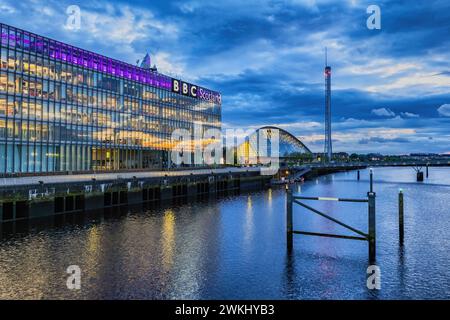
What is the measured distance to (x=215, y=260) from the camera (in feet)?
93.1

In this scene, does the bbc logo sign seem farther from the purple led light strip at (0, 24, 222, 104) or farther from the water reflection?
the water reflection

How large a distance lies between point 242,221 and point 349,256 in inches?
771

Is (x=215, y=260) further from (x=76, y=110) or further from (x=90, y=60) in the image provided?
(x=90, y=60)

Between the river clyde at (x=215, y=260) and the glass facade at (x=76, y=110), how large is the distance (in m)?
45.1

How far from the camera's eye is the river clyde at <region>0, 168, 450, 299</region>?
71.8ft

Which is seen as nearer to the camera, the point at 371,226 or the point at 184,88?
the point at 371,226

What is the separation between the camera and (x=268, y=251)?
102 feet

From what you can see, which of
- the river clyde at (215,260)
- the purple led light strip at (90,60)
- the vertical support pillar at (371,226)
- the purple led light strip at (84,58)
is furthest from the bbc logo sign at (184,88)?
the vertical support pillar at (371,226)

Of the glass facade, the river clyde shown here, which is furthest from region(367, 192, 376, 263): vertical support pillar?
the glass facade

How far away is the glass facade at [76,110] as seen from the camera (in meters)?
79.4

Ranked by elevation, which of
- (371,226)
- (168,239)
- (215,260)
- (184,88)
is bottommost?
(215,260)

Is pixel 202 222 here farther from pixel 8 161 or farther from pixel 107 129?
pixel 107 129

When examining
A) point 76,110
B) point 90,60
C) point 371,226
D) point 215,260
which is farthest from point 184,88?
point 371,226

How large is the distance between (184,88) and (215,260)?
4585 inches
